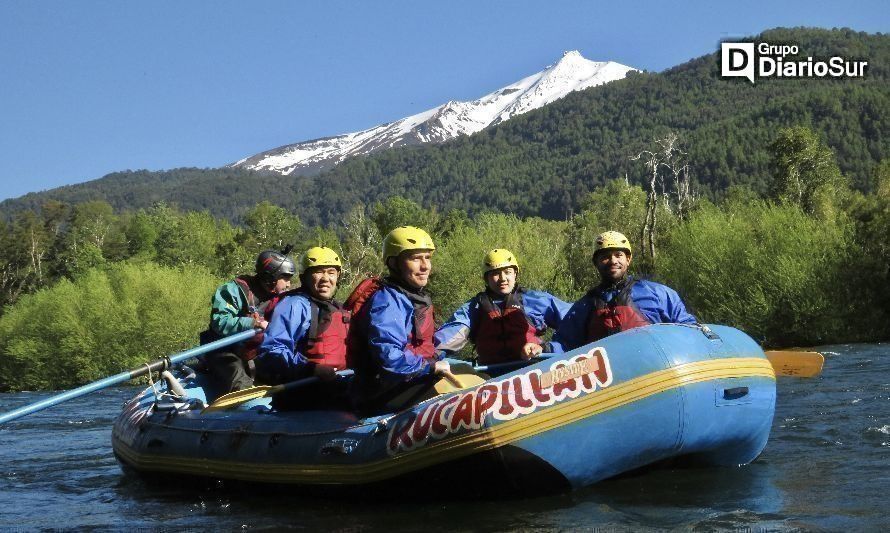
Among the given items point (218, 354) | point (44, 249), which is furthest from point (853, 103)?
point (218, 354)

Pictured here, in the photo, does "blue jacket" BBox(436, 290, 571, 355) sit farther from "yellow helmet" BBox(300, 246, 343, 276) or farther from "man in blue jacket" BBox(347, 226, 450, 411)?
"man in blue jacket" BBox(347, 226, 450, 411)

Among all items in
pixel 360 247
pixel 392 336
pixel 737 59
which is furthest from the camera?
pixel 360 247

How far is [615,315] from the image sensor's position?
827cm

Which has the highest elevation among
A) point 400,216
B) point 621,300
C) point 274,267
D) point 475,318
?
point 400,216

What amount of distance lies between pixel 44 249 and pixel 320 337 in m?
76.8

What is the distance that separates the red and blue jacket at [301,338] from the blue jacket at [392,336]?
3.56 feet

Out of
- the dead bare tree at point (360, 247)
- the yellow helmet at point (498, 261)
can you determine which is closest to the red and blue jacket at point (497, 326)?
the yellow helmet at point (498, 261)

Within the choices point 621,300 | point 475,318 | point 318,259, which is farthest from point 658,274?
point 318,259

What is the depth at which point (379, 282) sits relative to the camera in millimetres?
7461

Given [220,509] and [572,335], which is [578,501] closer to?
[572,335]

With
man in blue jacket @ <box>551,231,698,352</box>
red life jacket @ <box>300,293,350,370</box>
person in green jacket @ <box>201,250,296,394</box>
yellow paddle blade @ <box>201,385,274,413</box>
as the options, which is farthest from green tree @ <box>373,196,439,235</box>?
man in blue jacket @ <box>551,231,698,352</box>

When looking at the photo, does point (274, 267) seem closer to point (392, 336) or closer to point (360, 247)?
point (392, 336)

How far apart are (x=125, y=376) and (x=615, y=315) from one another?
4593 mm

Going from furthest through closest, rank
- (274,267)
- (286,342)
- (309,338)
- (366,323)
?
(274,267)
(309,338)
(286,342)
(366,323)
